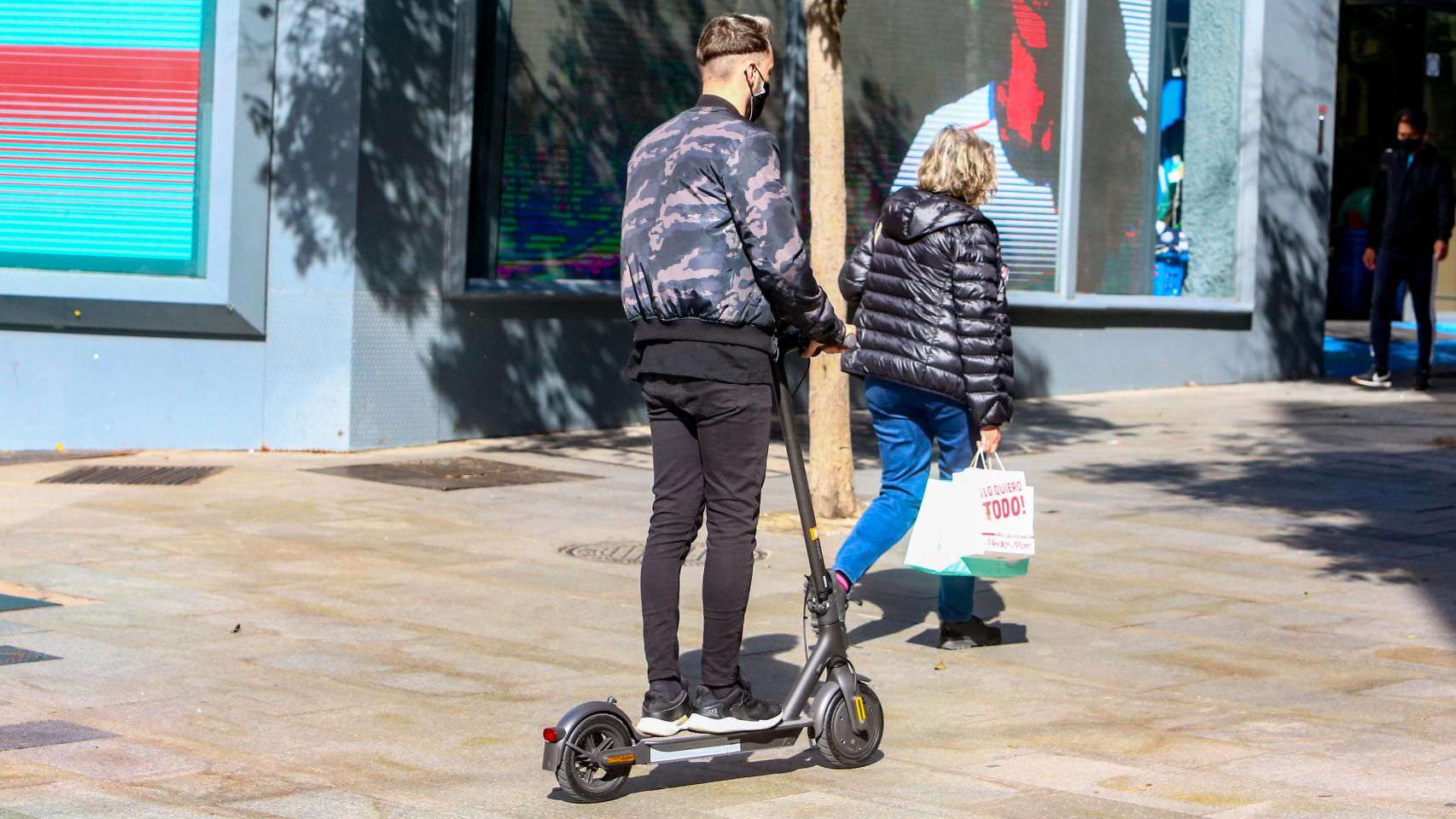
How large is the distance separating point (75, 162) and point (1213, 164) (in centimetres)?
938

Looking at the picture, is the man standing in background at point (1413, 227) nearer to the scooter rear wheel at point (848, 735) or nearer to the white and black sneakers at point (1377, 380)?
the white and black sneakers at point (1377, 380)

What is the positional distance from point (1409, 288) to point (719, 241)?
11.8 m

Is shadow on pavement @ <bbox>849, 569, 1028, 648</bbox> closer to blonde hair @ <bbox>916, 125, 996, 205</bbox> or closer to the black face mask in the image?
blonde hair @ <bbox>916, 125, 996, 205</bbox>

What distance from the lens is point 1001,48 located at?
48.8 feet

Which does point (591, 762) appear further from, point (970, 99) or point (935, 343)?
point (970, 99)

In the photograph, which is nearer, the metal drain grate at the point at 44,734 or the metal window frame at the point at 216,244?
the metal drain grate at the point at 44,734

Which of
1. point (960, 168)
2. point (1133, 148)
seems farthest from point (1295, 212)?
point (960, 168)

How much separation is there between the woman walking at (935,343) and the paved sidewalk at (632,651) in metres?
0.48

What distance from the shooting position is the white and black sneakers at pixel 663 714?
4.81m

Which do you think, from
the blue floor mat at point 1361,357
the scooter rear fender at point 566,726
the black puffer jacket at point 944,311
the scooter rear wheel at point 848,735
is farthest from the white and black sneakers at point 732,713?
the blue floor mat at point 1361,357

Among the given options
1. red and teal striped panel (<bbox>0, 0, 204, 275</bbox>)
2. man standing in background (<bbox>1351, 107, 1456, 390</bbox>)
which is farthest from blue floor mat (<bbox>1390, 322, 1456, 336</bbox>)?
red and teal striped panel (<bbox>0, 0, 204, 275</bbox>)

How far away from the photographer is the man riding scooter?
4805 mm

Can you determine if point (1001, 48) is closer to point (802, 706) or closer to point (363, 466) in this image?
point (363, 466)

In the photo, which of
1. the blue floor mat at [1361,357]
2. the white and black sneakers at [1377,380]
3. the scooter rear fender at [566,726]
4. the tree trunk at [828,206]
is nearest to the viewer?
→ the scooter rear fender at [566,726]
